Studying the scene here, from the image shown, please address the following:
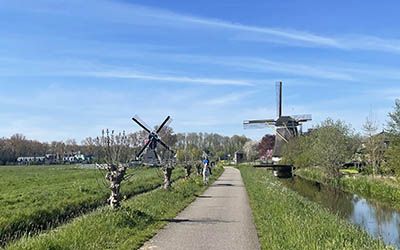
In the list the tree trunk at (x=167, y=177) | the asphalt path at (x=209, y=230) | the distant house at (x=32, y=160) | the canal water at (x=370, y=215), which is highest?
the distant house at (x=32, y=160)

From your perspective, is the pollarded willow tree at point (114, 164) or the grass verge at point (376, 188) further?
the grass verge at point (376, 188)

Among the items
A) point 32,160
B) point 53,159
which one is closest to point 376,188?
point 32,160

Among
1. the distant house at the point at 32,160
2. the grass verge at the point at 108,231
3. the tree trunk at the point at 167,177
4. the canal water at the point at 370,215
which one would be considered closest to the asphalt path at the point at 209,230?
the grass verge at the point at 108,231

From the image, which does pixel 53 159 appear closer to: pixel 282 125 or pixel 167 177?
pixel 282 125

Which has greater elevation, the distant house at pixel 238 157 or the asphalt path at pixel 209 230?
the distant house at pixel 238 157

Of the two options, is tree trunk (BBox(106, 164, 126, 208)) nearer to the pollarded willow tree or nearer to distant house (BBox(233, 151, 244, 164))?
the pollarded willow tree

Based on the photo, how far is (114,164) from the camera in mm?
17766

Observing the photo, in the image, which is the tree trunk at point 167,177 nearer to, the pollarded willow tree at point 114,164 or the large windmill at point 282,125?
the pollarded willow tree at point 114,164

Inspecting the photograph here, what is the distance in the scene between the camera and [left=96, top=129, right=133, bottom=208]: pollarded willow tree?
671 inches

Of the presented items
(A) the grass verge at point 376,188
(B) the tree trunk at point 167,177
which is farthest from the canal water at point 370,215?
(B) the tree trunk at point 167,177

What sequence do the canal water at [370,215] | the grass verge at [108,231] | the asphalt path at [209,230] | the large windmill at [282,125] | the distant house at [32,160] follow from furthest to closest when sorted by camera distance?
the distant house at [32,160] < the large windmill at [282,125] < the canal water at [370,215] < the asphalt path at [209,230] < the grass verge at [108,231]

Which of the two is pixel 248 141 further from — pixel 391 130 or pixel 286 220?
pixel 286 220

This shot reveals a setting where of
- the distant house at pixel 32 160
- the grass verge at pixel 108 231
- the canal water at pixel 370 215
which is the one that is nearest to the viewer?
the grass verge at pixel 108 231

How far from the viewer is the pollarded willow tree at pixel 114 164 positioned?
17047mm
